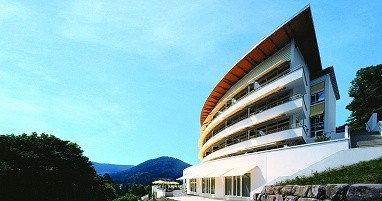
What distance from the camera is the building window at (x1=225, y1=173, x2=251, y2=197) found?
2711 centimetres

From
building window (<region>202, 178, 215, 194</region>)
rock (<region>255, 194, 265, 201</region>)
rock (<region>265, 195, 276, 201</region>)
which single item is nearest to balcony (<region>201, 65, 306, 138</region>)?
building window (<region>202, 178, 215, 194</region>)

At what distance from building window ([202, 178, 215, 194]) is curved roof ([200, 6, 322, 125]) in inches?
518

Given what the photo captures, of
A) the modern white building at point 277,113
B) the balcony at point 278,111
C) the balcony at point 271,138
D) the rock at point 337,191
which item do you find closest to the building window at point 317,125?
the modern white building at point 277,113

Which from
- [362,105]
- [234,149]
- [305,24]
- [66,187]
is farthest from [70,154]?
[362,105]

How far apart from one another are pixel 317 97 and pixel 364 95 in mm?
24739

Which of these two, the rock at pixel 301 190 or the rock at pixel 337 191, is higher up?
the rock at pixel 337 191

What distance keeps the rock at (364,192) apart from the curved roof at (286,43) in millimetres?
22479

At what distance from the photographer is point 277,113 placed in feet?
97.5

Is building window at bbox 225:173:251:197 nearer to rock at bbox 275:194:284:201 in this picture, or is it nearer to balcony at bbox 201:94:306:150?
balcony at bbox 201:94:306:150

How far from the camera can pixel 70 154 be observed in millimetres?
46125

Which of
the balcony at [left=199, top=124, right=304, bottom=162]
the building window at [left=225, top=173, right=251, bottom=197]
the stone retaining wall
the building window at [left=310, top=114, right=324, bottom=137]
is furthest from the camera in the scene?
the building window at [left=310, top=114, right=324, bottom=137]

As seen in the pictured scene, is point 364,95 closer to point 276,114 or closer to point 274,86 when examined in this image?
point 274,86

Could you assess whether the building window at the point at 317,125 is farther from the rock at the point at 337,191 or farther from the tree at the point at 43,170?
the tree at the point at 43,170

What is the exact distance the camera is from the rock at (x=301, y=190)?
38.8 feet
